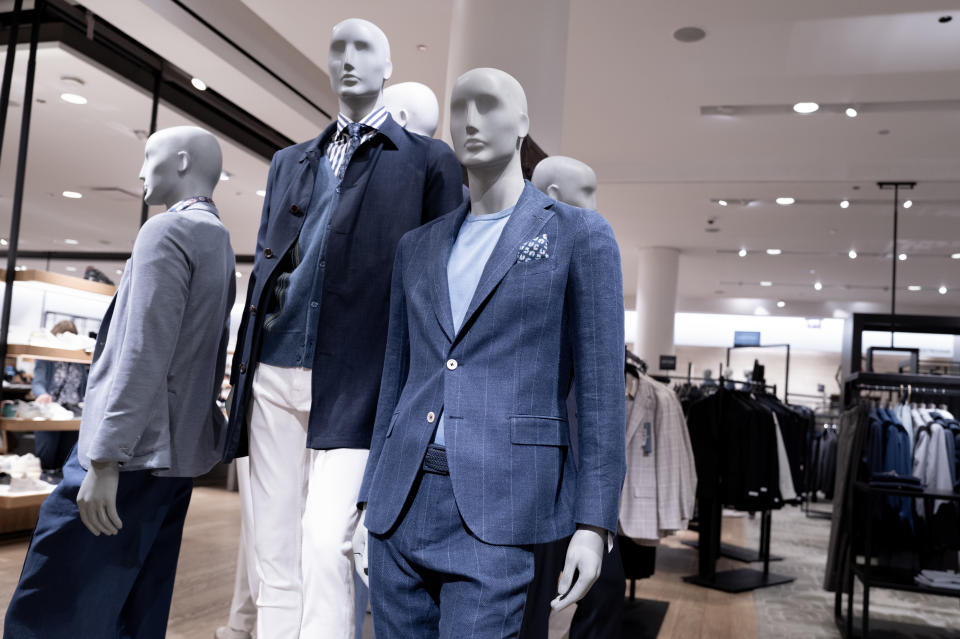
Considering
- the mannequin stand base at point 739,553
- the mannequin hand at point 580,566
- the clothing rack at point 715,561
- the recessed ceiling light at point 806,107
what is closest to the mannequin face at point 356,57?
the mannequin hand at point 580,566

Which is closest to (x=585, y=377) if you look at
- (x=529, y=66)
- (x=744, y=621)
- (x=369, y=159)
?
(x=369, y=159)

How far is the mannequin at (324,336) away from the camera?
144 cm

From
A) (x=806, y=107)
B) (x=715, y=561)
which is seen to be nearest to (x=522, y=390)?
(x=715, y=561)

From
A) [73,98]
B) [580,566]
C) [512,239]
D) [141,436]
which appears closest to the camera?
[580,566]

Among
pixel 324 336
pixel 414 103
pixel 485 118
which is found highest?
pixel 414 103

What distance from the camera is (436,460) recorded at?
47.5 inches

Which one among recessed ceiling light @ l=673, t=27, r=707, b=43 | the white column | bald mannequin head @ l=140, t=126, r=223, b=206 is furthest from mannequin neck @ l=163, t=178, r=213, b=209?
the white column

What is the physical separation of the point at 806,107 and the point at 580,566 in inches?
242

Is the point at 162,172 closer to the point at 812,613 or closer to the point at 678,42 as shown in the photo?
the point at 678,42

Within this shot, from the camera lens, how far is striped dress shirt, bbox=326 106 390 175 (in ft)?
5.34

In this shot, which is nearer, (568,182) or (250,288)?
(250,288)

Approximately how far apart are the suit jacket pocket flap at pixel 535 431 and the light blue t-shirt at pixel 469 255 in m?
0.19

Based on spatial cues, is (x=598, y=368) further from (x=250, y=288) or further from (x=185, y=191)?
(x=185, y=191)

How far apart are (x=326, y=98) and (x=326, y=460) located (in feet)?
18.8
